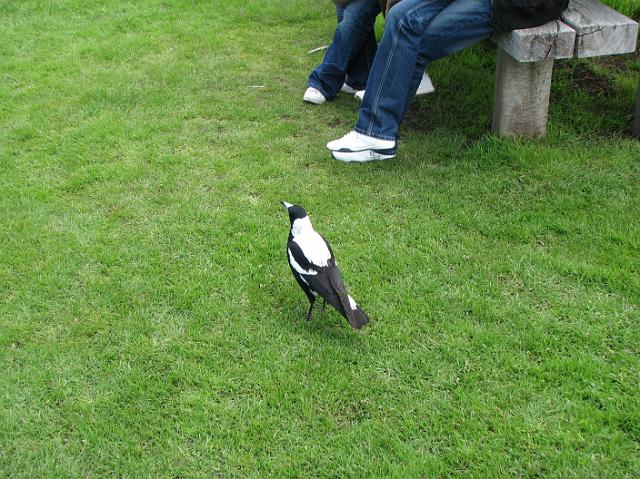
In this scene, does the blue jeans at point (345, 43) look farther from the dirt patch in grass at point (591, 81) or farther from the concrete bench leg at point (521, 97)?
the dirt patch in grass at point (591, 81)

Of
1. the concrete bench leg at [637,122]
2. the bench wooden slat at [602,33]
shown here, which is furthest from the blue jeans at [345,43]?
the concrete bench leg at [637,122]

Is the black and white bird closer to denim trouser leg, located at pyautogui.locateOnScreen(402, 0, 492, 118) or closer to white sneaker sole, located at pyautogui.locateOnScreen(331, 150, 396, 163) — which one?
white sneaker sole, located at pyautogui.locateOnScreen(331, 150, 396, 163)

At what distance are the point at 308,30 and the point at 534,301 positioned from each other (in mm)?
4272

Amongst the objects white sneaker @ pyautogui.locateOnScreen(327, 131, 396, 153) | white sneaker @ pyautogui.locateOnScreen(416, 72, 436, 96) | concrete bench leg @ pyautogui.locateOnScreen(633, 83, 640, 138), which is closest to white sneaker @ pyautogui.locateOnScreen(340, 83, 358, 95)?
white sneaker @ pyautogui.locateOnScreen(416, 72, 436, 96)

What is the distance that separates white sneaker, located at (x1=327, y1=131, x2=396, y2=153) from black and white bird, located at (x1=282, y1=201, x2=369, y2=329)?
1193mm

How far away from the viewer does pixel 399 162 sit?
4.08 m

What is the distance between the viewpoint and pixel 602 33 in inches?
145

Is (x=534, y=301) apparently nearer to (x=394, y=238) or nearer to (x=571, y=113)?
(x=394, y=238)

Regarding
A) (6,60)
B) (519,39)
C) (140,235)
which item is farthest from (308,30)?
(140,235)

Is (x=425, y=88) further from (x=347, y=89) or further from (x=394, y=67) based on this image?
(x=394, y=67)

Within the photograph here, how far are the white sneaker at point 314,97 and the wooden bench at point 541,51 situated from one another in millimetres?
1334

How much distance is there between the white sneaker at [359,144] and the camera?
4.06 m

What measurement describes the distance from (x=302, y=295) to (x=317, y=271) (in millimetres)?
351

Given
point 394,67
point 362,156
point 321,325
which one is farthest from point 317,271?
point 394,67
